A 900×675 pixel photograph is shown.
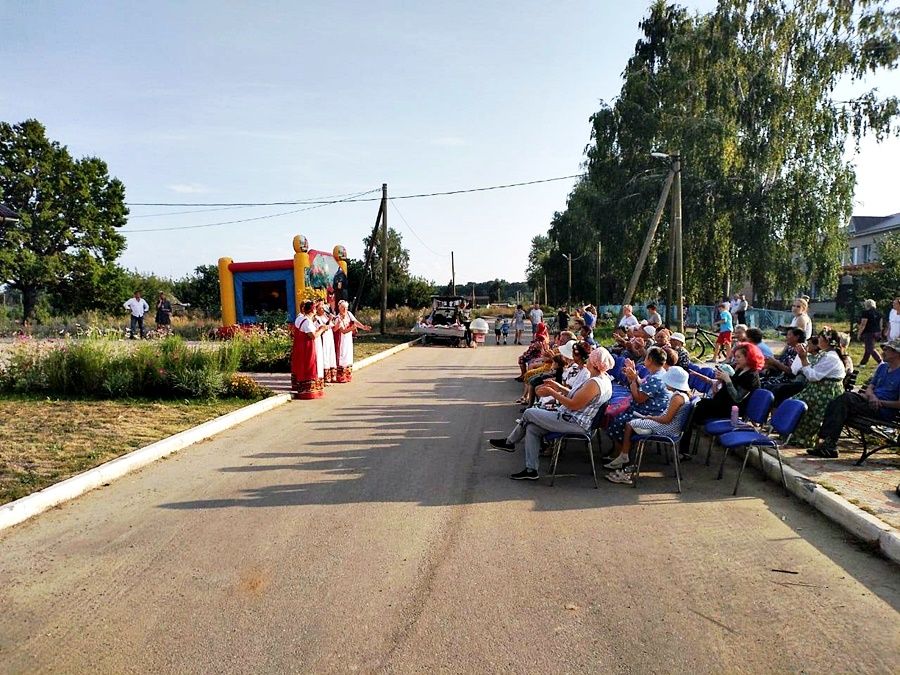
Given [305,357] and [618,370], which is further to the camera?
[305,357]

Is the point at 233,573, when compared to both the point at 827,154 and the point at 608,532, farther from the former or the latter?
the point at 827,154

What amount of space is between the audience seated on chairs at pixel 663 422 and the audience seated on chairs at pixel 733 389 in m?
0.41

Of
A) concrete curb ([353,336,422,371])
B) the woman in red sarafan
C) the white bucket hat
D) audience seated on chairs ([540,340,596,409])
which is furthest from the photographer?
concrete curb ([353,336,422,371])

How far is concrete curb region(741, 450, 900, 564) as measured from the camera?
427 centimetres

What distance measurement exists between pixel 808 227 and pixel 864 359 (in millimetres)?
14169

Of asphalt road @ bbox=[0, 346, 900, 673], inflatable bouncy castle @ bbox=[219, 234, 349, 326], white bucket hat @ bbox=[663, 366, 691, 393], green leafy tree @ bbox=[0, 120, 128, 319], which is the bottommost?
asphalt road @ bbox=[0, 346, 900, 673]

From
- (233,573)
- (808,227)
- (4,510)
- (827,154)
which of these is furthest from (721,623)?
(827,154)

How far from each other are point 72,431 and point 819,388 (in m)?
8.93

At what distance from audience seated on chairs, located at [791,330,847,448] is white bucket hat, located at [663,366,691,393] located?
1.71 meters

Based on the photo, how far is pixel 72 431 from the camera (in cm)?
777

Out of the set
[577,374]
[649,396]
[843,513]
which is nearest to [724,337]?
[577,374]

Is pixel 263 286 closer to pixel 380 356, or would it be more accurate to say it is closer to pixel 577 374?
pixel 380 356

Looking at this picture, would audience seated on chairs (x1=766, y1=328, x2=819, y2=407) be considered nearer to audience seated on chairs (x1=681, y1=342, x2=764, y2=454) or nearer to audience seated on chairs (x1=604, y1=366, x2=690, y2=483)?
audience seated on chairs (x1=681, y1=342, x2=764, y2=454)

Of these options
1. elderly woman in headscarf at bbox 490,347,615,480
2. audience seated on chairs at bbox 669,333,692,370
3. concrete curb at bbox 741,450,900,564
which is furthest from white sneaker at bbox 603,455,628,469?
audience seated on chairs at bbox 669,333,692,370
